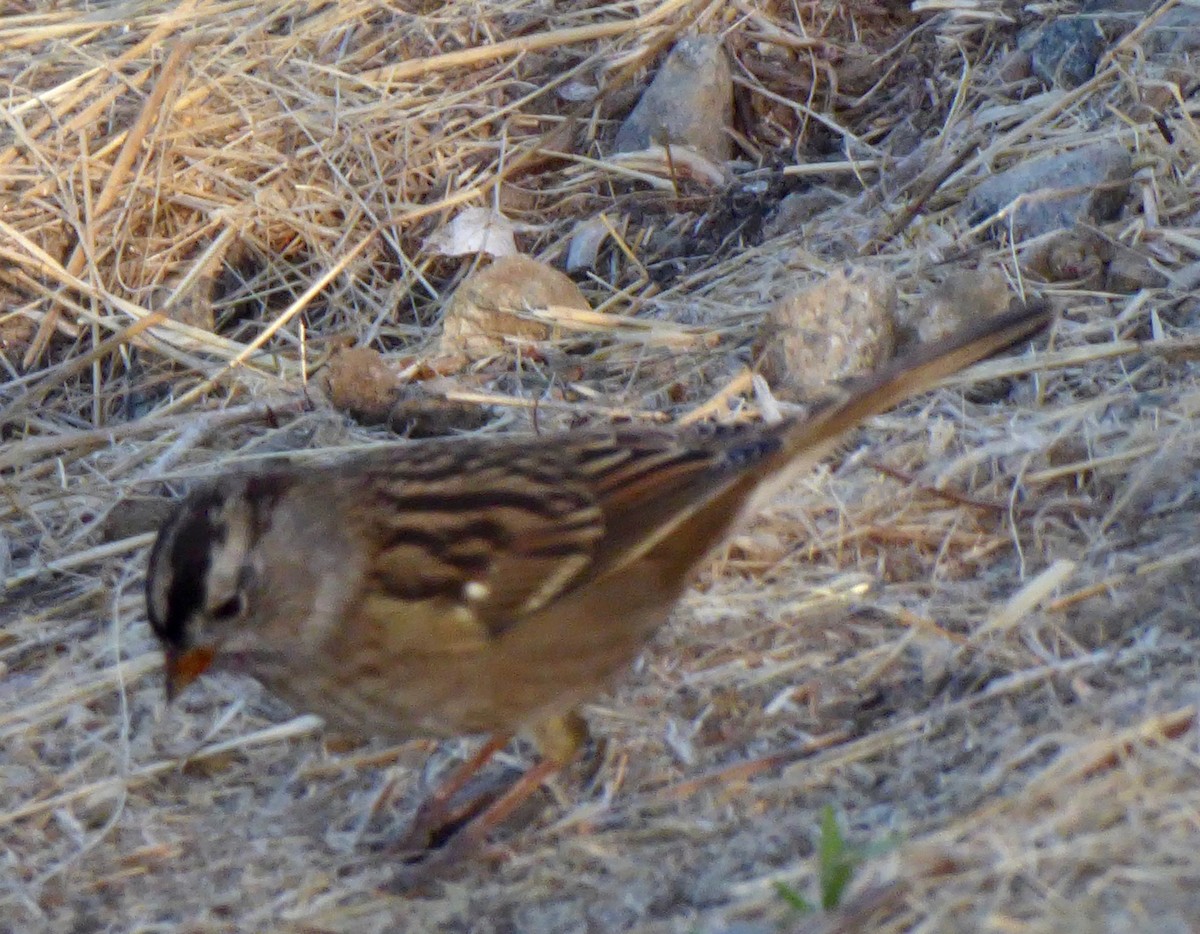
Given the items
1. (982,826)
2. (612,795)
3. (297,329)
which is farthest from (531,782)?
(297,329)

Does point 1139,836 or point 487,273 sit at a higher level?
point 1139,836

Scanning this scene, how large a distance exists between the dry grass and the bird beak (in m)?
0.38

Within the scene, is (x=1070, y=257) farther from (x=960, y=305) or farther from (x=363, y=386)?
(x=363, y=386)

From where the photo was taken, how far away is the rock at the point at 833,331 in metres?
4.79

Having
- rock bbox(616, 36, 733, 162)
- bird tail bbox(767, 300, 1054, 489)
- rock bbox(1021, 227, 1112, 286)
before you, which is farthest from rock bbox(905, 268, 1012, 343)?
rock bbox(616, 36, 733, 162)

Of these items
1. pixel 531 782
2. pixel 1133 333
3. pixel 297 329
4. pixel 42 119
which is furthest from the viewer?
pixel 42 119

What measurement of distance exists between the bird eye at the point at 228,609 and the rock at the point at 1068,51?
3.52 m

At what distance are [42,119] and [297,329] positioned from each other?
134 cm

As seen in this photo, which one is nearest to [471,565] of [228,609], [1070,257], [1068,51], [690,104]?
[228,609]

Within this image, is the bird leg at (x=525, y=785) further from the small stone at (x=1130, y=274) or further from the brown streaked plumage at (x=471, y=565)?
the small stone at (x=1130, y=274)

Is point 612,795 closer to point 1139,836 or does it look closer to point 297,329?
point 1139,836

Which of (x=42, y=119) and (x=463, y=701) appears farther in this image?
(x=42, y=119)

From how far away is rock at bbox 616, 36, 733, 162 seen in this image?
6.07 metres

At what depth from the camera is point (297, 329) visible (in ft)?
19.0
